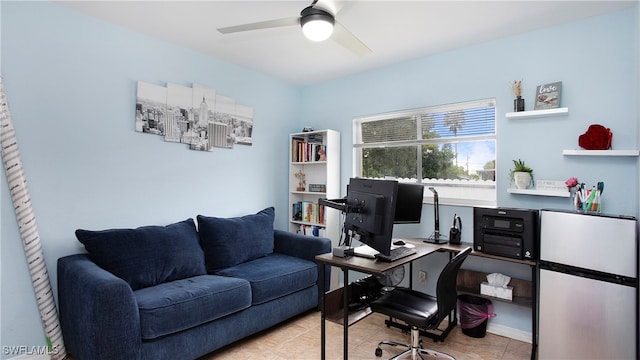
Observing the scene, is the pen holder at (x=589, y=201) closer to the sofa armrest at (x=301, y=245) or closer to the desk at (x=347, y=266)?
the desk at (x=347, y=266)

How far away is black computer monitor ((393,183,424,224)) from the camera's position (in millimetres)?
2953

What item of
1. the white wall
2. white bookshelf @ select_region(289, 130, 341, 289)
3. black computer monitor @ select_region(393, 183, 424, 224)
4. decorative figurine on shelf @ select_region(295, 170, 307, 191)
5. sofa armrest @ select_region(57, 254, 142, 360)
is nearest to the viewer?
sofa armrest @ select_region(57, 254, 142, 360)

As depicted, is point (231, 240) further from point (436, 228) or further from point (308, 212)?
point (436, 228)

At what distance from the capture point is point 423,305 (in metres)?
2.26

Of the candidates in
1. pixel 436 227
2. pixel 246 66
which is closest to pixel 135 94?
pixel 246 66

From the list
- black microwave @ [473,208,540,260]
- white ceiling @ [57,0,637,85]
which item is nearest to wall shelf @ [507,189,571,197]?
black microwave @ [473,208,540,260]

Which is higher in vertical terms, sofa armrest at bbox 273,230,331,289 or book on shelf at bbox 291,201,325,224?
book on shelf at bbox 291,201,325,224

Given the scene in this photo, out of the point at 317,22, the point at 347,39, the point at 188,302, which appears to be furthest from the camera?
the point at 347,39

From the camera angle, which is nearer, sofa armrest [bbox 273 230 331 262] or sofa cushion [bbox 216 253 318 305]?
sofa cushion [bbox 216 253 318 305]

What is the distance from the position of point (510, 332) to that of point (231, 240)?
2.61 m

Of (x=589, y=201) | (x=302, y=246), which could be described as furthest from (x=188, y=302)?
(x=589, y=201)

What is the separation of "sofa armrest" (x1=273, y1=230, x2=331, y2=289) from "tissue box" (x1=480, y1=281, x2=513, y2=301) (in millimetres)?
1419

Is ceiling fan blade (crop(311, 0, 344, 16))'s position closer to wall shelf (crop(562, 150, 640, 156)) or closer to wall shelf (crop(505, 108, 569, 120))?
wall shelf (crop(505, 108, 569, 120))

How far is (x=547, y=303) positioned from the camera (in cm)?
229
